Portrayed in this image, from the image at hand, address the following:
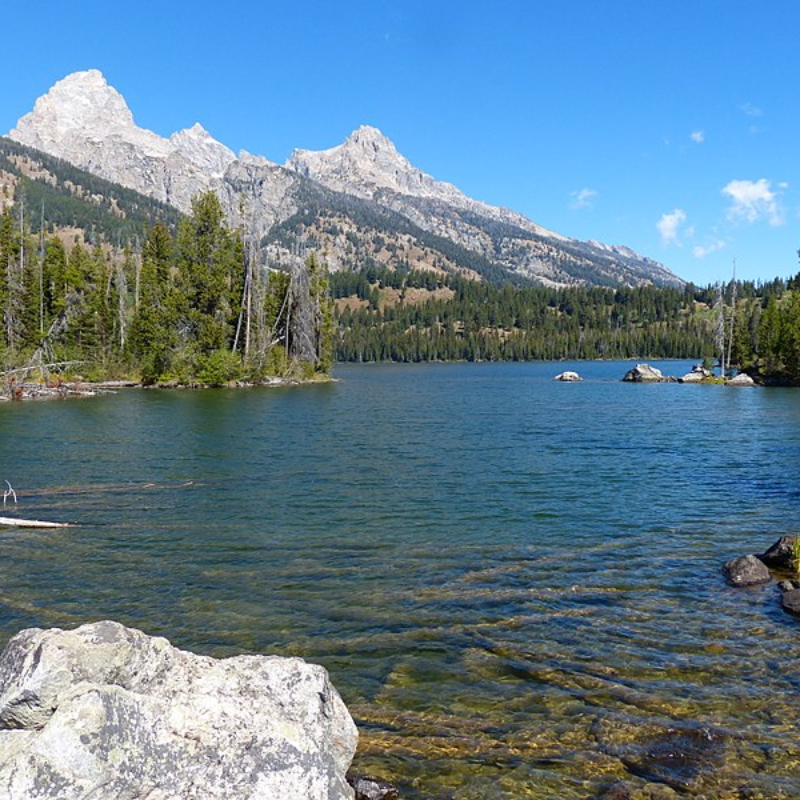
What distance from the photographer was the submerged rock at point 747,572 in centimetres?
1911

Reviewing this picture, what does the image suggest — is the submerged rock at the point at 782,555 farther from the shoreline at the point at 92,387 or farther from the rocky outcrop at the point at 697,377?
the rocky outcrop at the point at 697,377

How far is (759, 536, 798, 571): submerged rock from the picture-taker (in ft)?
66.9

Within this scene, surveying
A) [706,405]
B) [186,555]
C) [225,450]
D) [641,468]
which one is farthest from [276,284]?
[186,555]

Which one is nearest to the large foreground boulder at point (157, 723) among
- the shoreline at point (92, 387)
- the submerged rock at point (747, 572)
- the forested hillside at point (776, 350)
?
the submerged rock at point (747, 572)

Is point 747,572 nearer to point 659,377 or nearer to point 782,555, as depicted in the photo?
point 782,555

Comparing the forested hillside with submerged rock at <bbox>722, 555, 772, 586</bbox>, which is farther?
the forested hillside

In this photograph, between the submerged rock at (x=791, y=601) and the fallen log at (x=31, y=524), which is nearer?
the submerged rock at (x=791, y=601)

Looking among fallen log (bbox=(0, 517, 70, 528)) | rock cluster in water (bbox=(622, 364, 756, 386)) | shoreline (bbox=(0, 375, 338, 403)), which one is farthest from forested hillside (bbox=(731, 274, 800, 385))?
fallen log (bbox=(0, 517, 70, 528))

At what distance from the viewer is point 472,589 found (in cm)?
1891

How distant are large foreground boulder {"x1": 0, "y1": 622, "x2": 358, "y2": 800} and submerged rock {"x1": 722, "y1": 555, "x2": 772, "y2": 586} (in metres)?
14.4

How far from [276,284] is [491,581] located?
11979cm

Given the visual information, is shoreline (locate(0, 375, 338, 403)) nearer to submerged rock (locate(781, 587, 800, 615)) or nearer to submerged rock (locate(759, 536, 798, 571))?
submerged rock (locate(759, 536, 798, 571))

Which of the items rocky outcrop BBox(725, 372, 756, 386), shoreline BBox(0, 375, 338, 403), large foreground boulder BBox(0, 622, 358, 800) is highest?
rocky outcrop BBox(725, 372, 756, 386)

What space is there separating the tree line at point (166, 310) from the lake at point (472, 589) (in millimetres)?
64095
